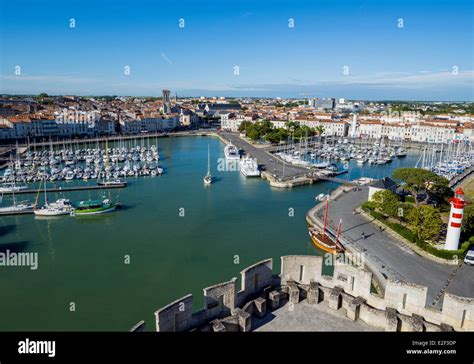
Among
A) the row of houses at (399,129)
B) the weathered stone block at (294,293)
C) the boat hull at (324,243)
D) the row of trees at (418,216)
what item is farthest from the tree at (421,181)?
the row of houses at (399,129)

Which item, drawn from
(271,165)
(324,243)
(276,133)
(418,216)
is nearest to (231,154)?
(271,165)

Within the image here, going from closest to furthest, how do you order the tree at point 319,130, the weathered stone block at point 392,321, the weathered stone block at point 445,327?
the weathered stone block at point 445,327, the weathered stone block at point 392,321, the tree at point 319,130

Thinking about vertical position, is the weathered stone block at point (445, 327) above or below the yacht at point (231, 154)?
above

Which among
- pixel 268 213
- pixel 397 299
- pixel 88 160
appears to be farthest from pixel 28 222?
pixel 397 299

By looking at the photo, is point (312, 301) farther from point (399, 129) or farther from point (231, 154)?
point (399, 129)

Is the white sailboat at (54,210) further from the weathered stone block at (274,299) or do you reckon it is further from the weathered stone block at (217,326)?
the weathered stone block at (217,326)

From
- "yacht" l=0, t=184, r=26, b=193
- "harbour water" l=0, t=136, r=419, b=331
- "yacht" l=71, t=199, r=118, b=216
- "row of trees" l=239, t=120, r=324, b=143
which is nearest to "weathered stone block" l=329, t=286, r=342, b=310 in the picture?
"harbour water" l=0, t=136, r=419, b=331

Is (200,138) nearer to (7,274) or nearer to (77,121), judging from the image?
(77,121)
